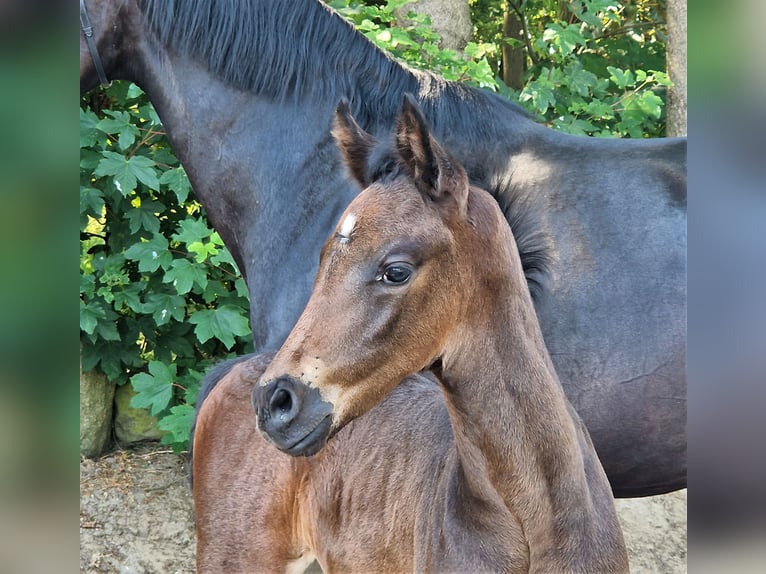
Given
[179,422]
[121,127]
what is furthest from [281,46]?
[179,422]

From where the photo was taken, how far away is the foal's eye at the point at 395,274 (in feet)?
3.98

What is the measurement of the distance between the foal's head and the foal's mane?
443mm

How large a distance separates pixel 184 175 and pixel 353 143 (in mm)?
1104

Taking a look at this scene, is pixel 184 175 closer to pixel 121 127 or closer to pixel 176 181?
pixel 176 181

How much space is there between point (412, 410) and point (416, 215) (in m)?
0.46

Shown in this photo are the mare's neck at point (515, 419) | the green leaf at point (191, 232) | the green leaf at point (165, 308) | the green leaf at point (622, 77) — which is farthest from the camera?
the green leaf at point (165, 308)

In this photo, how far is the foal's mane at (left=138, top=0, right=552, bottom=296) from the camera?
5.77ft

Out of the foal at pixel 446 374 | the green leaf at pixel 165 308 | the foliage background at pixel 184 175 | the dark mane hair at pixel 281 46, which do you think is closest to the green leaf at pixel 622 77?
the foliage background at pixel 184 175

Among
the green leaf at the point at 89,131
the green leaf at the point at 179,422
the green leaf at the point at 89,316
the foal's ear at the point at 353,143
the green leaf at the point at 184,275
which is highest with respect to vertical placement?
the foal's ear at the point at 353,143

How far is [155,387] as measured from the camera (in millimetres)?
2359

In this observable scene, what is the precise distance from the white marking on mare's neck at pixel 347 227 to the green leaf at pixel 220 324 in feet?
3.57

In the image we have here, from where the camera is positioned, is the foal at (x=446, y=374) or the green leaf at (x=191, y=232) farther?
the green leaf at (x=191, y=232)

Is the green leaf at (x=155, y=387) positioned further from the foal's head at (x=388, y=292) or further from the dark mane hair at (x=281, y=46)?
the foal's head at (x=388, y=292)
